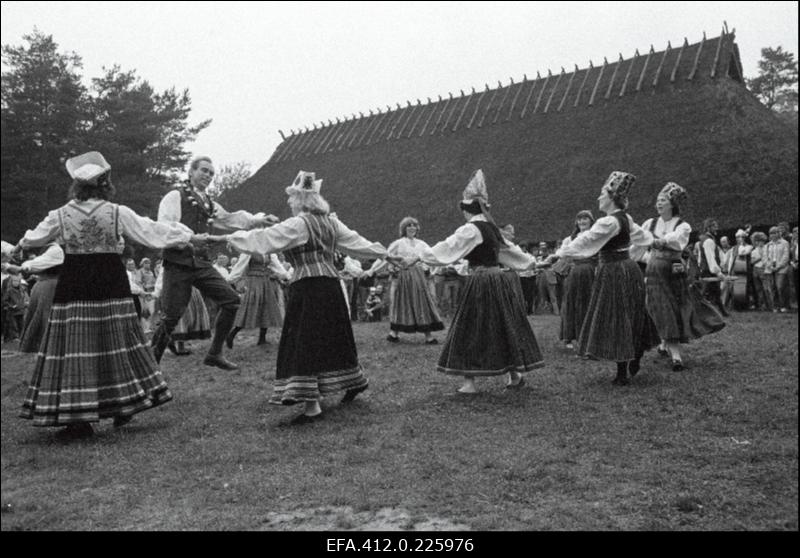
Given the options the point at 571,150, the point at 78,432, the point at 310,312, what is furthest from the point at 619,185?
the point at 571,150

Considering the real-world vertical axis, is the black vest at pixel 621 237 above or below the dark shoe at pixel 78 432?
above

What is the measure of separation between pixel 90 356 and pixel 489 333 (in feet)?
10.8

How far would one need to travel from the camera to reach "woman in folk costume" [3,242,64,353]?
290 inches

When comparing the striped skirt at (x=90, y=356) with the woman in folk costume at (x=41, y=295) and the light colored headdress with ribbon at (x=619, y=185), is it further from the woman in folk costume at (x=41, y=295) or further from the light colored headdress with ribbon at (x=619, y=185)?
the light colored headdress with ribbon at (x=619, y=185)

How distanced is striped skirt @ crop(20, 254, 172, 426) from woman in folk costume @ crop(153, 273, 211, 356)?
4540mm

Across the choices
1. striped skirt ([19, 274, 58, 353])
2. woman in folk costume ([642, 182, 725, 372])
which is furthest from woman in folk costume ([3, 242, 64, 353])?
woman in folk costume ([642, 182, 725, 372])

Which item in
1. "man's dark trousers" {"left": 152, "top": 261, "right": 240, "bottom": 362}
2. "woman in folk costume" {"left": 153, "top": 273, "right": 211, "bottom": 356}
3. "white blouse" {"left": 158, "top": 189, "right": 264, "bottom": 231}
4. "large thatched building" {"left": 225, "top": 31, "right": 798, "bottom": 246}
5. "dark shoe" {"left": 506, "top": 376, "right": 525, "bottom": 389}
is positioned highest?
"large thatched building" {"left": 225, "top": 31, "right": 798, "bottom": 246}

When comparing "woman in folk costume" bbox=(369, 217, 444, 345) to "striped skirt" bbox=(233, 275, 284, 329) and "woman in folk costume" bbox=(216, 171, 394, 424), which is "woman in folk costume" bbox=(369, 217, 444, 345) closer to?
"striped skirt" bbox=(233, 275, 284, 329)

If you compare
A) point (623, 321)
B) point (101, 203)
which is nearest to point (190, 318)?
point (101, 203)

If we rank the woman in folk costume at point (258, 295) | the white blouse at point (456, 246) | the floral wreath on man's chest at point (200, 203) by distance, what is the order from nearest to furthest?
the white blouse at point (456, 246), the floral wreath on man's chest at point (200, 203), the woman in folk costume at point (258, 295)

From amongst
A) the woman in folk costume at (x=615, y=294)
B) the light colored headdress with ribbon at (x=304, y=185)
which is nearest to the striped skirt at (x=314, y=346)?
the light colored headdress with ribbon at (x=304, y=185)

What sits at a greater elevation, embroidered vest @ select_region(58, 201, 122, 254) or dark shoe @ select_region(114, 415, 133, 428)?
embroidered vest @ select_region(58, 201, 122, 254)

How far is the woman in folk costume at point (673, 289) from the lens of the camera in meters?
7.36

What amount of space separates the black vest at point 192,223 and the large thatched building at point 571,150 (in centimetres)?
1521
